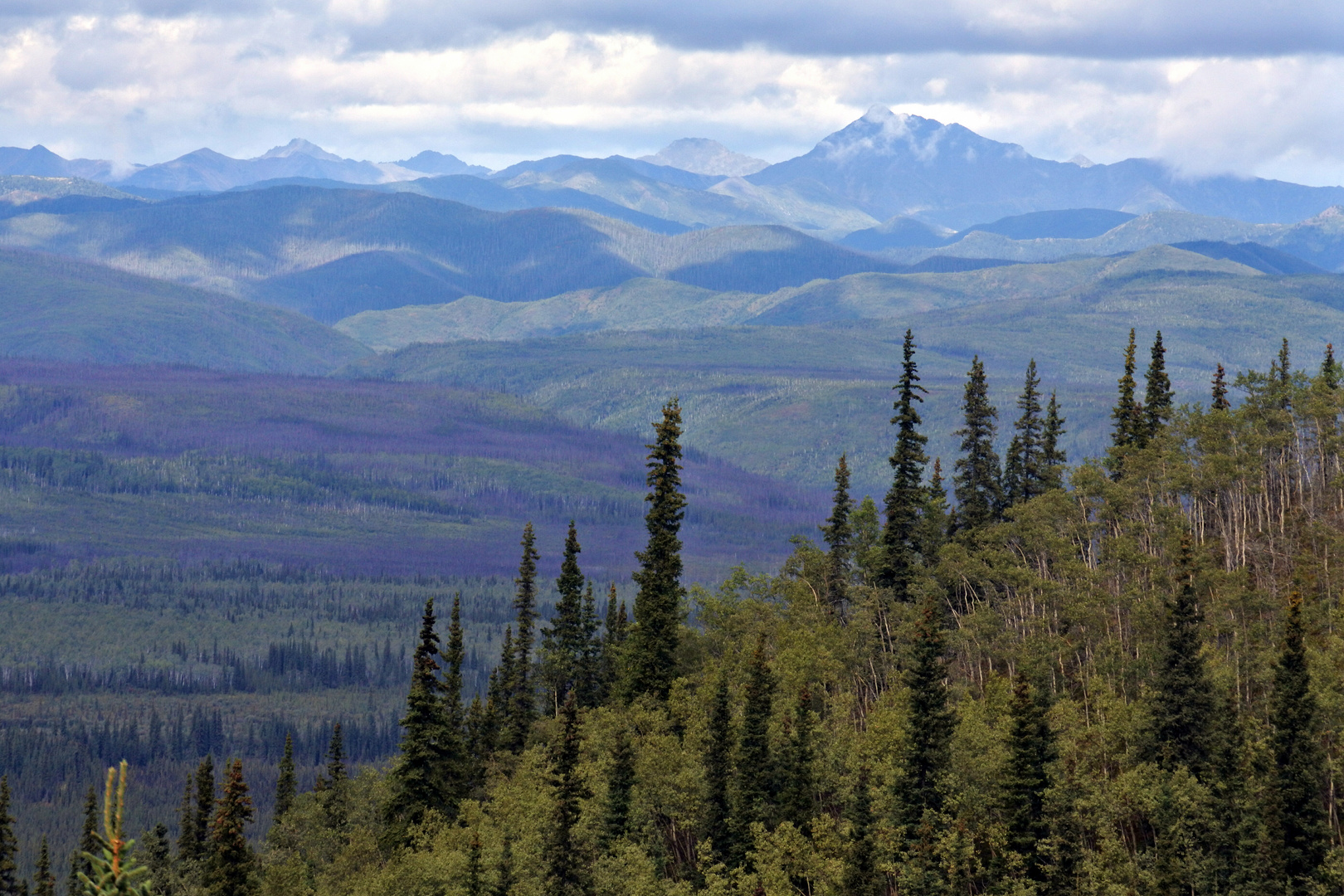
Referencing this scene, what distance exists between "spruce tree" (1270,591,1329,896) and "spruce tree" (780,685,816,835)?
2468 cm

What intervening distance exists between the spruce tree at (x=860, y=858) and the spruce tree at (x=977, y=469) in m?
46.7

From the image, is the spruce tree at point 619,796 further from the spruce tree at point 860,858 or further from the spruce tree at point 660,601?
the spruce tree at point 660,601

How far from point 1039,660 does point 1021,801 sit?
21.2 metres

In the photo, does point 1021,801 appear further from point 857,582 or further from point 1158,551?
point 857,582

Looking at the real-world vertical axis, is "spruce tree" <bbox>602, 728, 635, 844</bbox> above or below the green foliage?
below

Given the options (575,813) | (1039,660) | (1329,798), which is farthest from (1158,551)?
(575,813)

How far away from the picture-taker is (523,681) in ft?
378

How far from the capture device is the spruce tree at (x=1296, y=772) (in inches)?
2847

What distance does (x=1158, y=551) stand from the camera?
111500mm

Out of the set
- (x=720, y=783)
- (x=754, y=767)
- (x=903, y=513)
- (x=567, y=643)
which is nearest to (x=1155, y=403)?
(x=903, y=513)

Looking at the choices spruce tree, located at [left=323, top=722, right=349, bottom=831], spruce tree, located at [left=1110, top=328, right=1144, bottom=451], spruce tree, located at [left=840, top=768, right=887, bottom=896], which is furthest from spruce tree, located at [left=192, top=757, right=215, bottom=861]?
spruce tree, located at [left=1110, top=328, right=1144, bottom=451]

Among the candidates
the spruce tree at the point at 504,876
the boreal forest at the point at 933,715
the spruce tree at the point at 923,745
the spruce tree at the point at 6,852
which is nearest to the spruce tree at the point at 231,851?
the boreal forest at the point at 933,715

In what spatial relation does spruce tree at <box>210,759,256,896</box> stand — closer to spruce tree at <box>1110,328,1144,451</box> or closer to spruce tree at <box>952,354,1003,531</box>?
spruce tree at <box>952,354,1003,531</box>

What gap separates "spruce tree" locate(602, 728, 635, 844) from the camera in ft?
293
